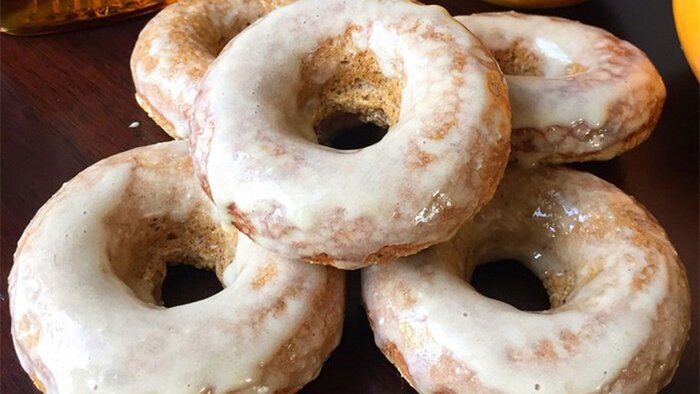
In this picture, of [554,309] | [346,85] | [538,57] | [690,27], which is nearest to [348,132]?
[346,85]

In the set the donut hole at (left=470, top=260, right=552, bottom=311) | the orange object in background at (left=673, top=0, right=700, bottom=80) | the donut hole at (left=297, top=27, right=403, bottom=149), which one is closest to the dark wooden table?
the donut hole at (left=470, top=260, right=552, bottom=311)

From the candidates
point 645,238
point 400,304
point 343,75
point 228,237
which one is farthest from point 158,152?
point 645,238

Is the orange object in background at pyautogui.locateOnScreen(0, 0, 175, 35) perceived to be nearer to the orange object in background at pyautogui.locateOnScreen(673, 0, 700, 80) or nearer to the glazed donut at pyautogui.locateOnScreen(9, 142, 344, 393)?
the glazed donut at pyautogui.locateOnScreen(9, 142, 344, 393)

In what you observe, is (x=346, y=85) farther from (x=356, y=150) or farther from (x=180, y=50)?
(x=180, y=50)

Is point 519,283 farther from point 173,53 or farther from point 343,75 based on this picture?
point 173,53

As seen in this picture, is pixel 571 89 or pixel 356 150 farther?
pixel 571 89

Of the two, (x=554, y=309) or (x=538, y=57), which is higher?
(x=538, y=57)

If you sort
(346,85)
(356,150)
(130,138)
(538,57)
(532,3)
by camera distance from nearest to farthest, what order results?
1. (356,150)
2. (346,85)
3. (538,57)
4. (130,138)
5. (532,3)
